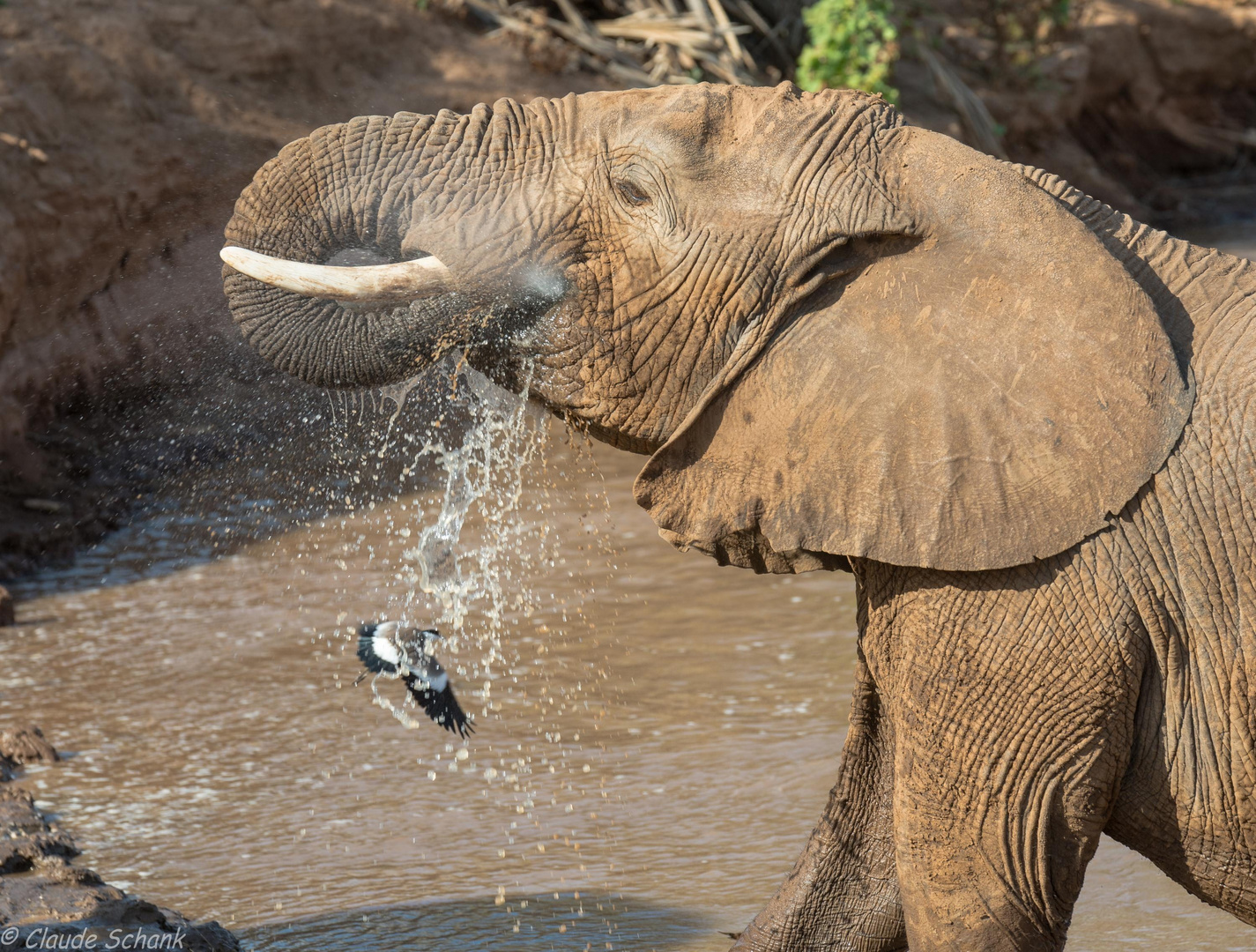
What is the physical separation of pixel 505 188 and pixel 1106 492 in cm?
122

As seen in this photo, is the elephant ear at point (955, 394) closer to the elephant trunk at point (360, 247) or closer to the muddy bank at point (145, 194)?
the elephant trunk at point (360, 247)

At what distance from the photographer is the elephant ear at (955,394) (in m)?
2.70

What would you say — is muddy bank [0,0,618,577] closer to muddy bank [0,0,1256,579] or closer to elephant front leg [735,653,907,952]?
muddy bank [0,0,1256,579]

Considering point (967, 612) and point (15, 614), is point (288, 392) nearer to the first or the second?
point (15, 614)

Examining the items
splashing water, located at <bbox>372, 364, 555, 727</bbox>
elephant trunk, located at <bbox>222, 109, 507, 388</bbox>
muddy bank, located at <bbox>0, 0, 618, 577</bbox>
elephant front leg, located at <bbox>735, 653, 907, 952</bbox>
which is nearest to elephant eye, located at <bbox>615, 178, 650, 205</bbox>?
elephant trunk, located at <bbox>222, 109, 507, 388</bbox>

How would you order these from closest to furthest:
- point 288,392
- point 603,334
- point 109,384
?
1. point 603,334
2. point 288,392
3. point 109,384

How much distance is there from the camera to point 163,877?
4590mm

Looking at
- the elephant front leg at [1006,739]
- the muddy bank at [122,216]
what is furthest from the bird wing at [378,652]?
the muddy bank at [122,216]

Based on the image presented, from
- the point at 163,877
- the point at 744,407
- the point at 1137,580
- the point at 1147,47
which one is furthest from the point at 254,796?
the point at 1147,47

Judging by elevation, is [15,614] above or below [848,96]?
below

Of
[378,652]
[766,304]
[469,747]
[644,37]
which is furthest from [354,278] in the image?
[644,37]

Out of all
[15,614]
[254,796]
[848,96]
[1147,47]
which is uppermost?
[848,96]

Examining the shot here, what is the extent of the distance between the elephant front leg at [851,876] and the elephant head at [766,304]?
23.7 inches

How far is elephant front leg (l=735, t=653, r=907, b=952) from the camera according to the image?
131 inches
